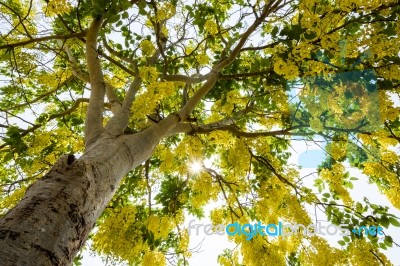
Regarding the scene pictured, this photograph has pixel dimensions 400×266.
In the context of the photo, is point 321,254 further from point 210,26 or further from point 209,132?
point 210,26

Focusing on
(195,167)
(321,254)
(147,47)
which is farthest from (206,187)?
(147,47)

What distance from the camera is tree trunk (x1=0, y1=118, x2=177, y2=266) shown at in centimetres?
113

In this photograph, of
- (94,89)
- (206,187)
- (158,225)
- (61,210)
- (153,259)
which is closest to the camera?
(61,210)

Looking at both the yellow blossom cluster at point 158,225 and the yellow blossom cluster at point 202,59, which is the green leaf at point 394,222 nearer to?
the yellow blossom cluster at point 158,225

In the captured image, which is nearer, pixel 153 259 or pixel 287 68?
pixel 287 68

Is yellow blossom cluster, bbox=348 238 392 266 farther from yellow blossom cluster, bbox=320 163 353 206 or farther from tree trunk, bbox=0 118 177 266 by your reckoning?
tree trunk, bbox=0 118 177 266

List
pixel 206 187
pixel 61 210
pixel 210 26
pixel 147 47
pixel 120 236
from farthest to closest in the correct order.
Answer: pixel 210 26 < pixel 147 47 < pixel 206 187 < pixel 120 236 < pixel 61 210

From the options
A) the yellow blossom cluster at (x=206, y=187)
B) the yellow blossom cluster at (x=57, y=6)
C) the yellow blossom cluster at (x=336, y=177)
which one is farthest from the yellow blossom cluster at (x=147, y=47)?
the yellow blossom cluster at (x=336, y=177)

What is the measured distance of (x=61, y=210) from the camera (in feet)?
4.46

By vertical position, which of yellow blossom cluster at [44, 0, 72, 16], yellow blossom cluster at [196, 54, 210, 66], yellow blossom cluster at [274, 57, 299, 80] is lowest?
yellow blossom cluster at [274, 57, 299, 80]

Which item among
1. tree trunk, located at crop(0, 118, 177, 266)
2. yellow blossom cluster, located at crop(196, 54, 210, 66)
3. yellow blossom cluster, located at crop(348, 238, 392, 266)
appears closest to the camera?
tree trunk, located at crop(0, 118, 177, 266)

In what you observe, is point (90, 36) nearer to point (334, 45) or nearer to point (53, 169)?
point (53, 169)

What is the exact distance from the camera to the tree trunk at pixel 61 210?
3.70 ft

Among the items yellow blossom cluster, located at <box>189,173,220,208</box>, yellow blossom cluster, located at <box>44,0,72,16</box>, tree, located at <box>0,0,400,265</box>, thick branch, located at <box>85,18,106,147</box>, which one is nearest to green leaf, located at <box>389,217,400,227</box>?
tree, located at <box>0,0,400,265</box>
